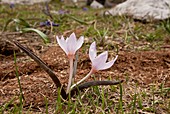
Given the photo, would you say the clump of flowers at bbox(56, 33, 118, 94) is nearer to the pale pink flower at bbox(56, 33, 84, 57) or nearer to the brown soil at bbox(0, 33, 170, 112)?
the pale pink flower at bbox(56, 33, 84, 57)

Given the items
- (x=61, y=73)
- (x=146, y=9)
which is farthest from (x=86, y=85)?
(x=146, y=9)

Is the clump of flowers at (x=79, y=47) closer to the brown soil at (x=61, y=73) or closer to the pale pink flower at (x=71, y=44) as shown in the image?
the pale pink flower at (x=71, y=44)

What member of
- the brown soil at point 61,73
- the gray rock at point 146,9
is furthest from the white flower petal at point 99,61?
the gray rock at point 146,9

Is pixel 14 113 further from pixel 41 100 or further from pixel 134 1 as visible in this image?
pixel 134 1

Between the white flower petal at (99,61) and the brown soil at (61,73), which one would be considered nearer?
the white flower petal at (99,61)

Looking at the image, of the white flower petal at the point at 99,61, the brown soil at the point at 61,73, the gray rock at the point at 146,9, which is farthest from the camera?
the gray rock at the point at 146,9
